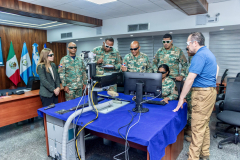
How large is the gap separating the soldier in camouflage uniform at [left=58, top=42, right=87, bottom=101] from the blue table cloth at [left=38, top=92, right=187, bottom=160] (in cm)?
125

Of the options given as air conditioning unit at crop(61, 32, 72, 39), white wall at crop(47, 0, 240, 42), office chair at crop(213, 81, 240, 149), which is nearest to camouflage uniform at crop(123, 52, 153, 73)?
office chair at crop(213, 81, 240, 149)

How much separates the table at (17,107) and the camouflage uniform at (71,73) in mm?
676

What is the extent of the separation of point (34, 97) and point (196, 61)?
3.05 metres

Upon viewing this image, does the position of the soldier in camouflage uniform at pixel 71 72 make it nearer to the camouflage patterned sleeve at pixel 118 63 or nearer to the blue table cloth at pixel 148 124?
the camouflage patterned sleeve at pixel 118 63

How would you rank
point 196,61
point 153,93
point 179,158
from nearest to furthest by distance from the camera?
point 196,61 → point 153,93 → point 179,158

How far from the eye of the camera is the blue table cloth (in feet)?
4.39

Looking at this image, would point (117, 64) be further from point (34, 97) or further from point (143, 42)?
point (143, 42)

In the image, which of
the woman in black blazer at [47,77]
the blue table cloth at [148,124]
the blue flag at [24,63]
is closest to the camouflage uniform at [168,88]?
the blue table cloth at [148,124]

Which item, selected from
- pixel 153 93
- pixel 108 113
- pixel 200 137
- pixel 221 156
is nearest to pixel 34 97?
pixel 108 113

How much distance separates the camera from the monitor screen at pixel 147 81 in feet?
6.56

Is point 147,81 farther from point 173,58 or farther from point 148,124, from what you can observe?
point 173,58

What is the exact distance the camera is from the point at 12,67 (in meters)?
6.57

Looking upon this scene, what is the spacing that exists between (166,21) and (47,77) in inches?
129

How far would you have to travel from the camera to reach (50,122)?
2.10 meters
